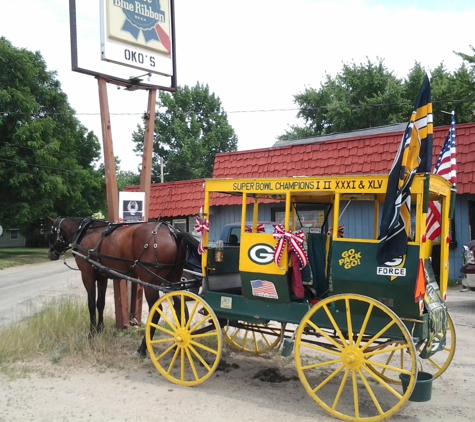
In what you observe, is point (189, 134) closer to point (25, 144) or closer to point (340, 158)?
point (25, 144)

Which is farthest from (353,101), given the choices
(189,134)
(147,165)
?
(147,165)

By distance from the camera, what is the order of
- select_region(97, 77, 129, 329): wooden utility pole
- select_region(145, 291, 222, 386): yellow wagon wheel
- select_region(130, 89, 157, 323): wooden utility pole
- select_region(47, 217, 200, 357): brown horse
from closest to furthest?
select_region(145, 291, 222, 386): yellow wagon wheel → select_region(47, 217, 200, 357): brown horse → select_region(97, 77, 129, 329): wooden utility pole → select_region(130, 89, 157, 323): wooden utility pole

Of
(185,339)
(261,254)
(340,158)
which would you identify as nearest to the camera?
(261,254)

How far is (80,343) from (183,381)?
200 centimetres

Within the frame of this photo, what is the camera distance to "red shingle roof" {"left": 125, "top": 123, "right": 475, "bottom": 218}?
12.2m

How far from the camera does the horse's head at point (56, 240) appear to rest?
8.21 metres

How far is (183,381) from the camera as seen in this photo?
5375 mm

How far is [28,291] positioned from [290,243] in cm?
1133

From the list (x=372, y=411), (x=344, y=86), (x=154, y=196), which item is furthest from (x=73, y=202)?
(x=372, y=411)

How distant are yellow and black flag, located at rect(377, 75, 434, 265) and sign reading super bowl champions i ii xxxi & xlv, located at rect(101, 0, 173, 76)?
5.51 m

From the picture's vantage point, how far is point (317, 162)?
14.3m

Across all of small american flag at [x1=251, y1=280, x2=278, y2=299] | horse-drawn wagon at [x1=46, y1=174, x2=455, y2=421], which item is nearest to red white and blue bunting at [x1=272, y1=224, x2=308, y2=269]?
horse-drawn wagon at [x1=46, y1=174, x2=455, y2=421]

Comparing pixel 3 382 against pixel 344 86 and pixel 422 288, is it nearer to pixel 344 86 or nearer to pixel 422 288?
pixel 422 288

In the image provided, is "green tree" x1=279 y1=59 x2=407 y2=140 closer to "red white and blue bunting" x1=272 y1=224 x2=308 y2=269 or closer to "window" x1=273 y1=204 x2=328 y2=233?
"window" x1=273 y1=204 x2=328 y2=233
